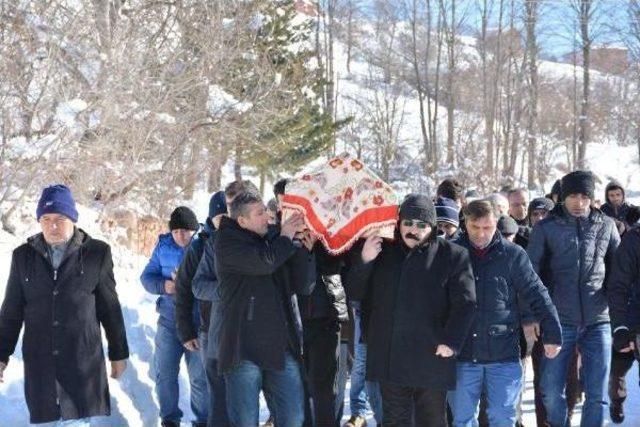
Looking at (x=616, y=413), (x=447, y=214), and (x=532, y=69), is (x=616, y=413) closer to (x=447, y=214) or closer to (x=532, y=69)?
(x=447, y=214)

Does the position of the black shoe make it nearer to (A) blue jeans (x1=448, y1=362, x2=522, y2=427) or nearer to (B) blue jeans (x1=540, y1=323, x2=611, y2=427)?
(B) blue jeans (x1=540, y1=323, x2=611, y2=427)

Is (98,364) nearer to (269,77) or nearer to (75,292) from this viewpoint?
(75,292)

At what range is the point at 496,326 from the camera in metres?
5.52

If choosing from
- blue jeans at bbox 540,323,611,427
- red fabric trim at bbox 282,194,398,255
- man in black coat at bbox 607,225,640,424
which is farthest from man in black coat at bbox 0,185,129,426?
man in black coat at bbox 607,225,640,424

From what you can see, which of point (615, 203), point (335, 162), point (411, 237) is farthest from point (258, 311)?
point (615, 203)

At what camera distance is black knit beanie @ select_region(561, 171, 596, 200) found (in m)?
6.31

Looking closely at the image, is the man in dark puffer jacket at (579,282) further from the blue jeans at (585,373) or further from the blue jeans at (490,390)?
the blue jeans at (490,390)

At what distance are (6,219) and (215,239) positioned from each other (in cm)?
773

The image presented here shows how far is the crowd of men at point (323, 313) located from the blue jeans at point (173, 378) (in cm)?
54

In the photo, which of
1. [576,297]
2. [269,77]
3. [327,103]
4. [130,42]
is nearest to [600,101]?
[327,103]

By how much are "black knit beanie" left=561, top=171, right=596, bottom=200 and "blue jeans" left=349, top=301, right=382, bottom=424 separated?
1.84 meters

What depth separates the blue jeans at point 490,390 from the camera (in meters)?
5.52

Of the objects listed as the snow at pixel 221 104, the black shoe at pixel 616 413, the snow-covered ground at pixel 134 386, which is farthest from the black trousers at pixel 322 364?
the snow at pixel 221 104

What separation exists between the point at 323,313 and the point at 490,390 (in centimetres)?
125
